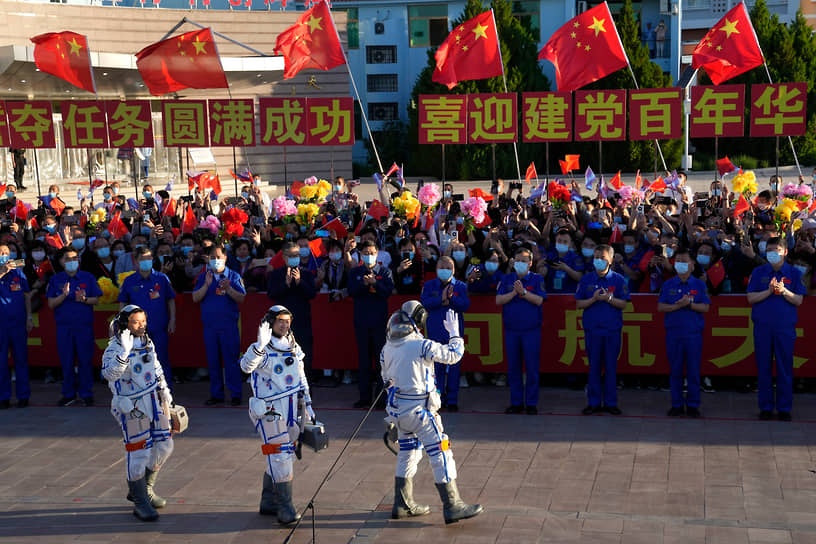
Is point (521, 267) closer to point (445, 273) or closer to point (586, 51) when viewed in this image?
point (445, 273)

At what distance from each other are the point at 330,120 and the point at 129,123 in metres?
3.84

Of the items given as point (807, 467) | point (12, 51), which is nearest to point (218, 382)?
point (807, 467)

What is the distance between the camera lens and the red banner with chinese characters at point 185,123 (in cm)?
1764

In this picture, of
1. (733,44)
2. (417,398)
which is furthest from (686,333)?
(733,44)

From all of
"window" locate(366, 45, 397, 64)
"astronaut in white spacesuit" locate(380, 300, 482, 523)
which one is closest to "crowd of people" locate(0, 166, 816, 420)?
"astronaut in white spacesuit" locate(380, 300, 482, 523)

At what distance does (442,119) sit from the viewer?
16.7 meters

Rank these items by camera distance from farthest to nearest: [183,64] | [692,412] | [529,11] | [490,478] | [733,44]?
1. [529,11]
2. [183,64]
3. [733,44]
4. [692,412]
5. [490,478]

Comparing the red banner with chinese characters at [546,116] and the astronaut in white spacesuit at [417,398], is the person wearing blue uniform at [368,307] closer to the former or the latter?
the astronaut in white spacesuit at [417,398]

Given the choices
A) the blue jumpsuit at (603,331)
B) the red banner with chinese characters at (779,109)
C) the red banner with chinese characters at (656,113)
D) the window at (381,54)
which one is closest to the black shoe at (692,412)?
the blue jumpsuit at (603,331)

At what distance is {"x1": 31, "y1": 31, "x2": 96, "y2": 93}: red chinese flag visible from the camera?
19844 mm

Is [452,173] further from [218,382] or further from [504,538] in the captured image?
[504,538]

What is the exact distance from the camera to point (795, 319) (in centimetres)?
1006

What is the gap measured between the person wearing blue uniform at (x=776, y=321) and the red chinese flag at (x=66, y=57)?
14.6 m

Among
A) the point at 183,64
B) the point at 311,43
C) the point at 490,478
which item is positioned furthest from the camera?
the point at 183,64
